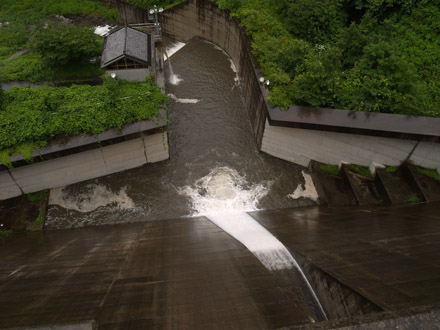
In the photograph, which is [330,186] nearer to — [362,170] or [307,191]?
[307,191]

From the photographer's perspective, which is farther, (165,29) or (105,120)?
(165,29)

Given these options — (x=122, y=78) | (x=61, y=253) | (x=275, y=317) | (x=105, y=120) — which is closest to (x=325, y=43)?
(x=122, y=78)

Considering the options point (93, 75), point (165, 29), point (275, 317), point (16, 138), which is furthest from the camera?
point (165, 29)

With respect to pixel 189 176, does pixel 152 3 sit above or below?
above

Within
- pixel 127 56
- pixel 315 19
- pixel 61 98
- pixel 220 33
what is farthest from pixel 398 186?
pixel 220 33

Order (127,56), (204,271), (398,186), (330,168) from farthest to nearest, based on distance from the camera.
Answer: (330,168)
(127,56)
(398,186)
(204,271)

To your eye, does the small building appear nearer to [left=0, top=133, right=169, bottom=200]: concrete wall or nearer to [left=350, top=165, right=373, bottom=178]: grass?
[left=0, top=133, right=169, bottom=200]: concrete wall

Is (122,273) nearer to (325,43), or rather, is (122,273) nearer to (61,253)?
(61,253)
